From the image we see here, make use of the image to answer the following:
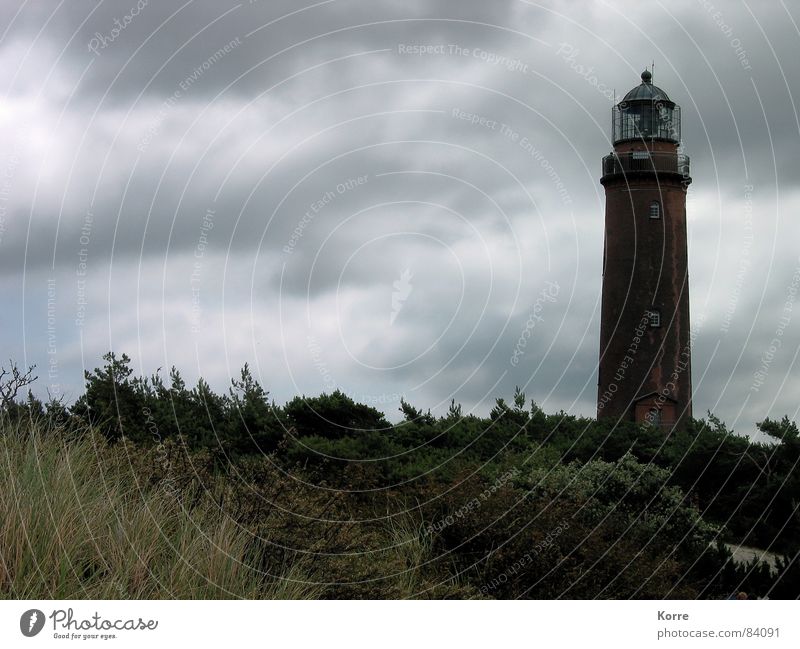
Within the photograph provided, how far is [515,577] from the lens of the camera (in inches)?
476

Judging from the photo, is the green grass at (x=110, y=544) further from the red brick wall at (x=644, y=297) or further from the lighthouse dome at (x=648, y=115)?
the lighthouse dome at (x=648, y=115)

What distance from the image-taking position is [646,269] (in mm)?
32625

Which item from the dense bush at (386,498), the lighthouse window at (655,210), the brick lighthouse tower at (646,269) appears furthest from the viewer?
the lighthouse window at (655,210)

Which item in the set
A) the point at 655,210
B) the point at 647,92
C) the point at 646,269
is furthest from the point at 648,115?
the point at 646,269

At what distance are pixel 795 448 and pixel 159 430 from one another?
11.5m

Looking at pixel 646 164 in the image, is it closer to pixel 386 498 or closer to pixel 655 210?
pixel 655 210

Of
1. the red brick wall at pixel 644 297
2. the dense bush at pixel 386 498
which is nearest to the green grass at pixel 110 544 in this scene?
the dense bush at pixel 386 498

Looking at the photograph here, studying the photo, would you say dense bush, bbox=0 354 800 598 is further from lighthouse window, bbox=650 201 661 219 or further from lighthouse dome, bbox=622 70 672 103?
lighthouse dome, bbox=622 70 672 103

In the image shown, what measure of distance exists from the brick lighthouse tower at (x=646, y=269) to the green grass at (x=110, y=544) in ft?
77.5

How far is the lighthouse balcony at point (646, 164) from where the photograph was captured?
110ft

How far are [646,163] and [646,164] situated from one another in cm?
4

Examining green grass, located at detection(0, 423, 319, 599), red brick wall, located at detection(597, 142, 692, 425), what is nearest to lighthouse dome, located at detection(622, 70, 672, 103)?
red brick wall, located at detection(597, 142, 692, 425)

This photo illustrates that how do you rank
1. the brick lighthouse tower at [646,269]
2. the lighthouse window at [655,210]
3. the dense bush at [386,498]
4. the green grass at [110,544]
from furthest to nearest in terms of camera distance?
the lighthouse window at [655,210] → the brick lighthouse tower at [646,269] → the dense bush at [386,498] → the green grass at [110,544]
